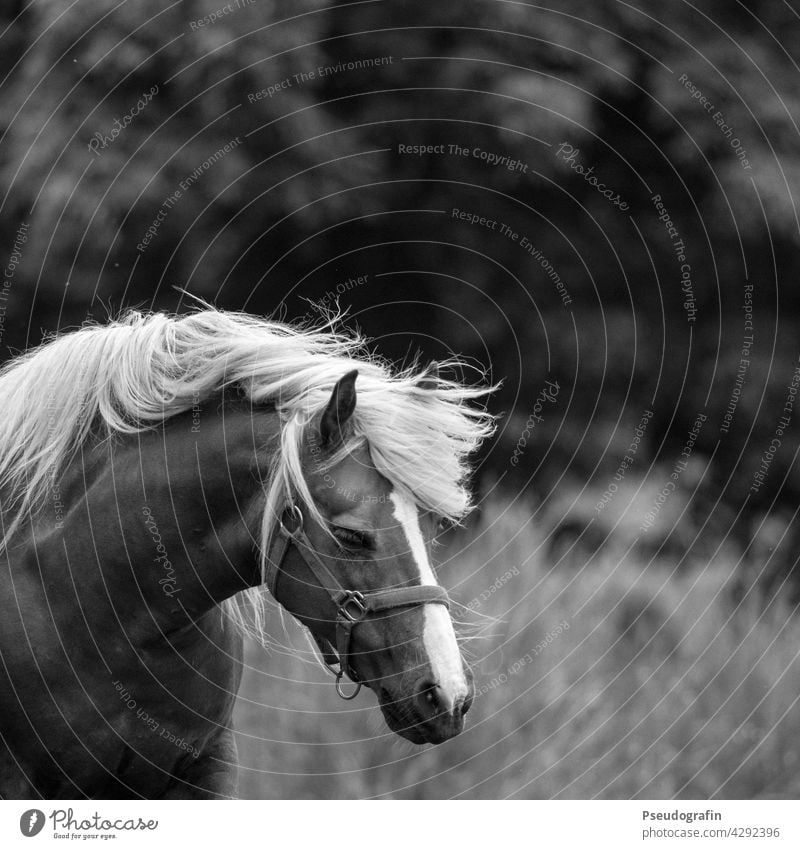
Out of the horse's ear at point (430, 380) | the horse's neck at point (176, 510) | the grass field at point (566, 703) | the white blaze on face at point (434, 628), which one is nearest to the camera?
the white blaze on face at point (434, 628)

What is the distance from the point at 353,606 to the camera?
2592mm

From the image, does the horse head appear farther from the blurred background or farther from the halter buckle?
the blurred background

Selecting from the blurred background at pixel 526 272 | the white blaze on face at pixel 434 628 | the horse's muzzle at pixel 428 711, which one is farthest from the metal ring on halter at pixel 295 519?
the blurred background at pixel 526 272

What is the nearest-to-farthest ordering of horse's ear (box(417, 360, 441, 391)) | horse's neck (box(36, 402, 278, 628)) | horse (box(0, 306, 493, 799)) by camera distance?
horse (box(0, 306, 493, 799)) < horse's neck (box(36, 402, 278, 628)) < horse's ear (box(417, 360, 441, 391))

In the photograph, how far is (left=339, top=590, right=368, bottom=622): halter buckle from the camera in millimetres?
Answer: 2570

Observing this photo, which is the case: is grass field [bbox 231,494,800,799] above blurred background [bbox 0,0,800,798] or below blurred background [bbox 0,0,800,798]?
below

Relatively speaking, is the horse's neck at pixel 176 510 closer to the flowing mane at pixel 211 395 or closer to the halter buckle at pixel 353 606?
the flowing mane at pixel 211 395

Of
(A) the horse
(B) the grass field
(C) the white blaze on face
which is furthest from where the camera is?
(B) the grass field

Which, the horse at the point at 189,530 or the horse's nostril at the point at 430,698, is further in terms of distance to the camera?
the horse at the point at 189,530

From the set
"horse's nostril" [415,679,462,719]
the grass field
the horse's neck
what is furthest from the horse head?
the grass field

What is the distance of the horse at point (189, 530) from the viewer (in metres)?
2.59

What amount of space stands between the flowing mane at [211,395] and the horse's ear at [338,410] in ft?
0.16

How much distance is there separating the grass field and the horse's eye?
2.16 m
